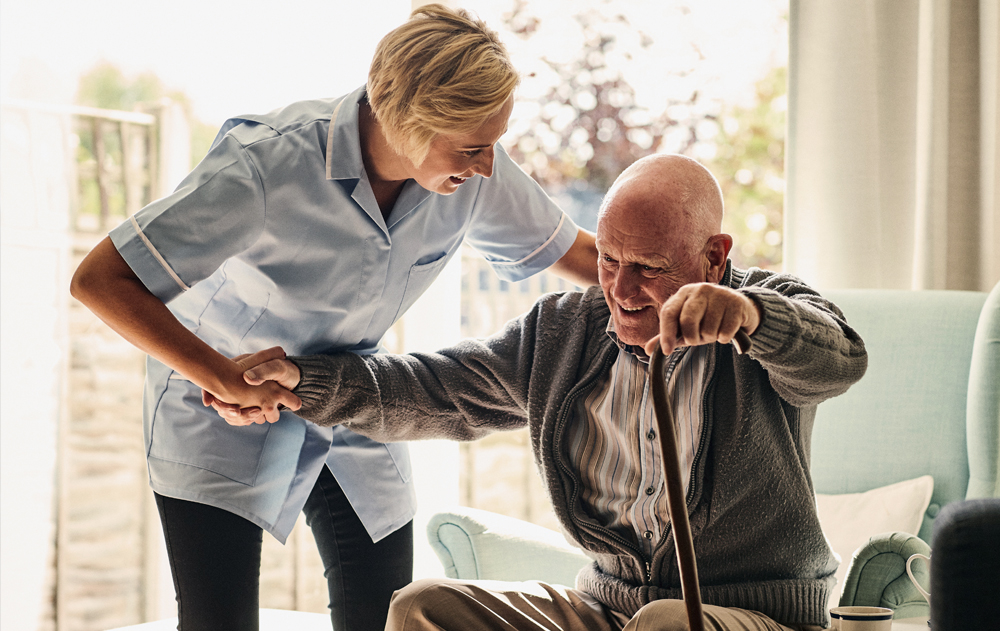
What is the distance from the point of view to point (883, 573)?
1.46 meters

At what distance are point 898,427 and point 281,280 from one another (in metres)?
1.39

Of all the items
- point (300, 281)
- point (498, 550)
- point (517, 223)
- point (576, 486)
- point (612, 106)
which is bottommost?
point (498, 550)

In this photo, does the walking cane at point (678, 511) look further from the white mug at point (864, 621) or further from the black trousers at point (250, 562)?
the black trousers at point (250, 562)

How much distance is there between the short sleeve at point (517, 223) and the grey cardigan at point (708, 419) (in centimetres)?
19

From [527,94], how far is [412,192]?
237 centimetres

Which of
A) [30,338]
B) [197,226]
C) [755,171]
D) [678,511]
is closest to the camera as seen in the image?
[678,511]

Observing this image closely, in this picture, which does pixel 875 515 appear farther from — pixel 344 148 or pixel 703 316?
pixel 344 148

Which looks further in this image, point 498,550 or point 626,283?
point 498,550

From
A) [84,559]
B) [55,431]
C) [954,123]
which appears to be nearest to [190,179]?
[55,431]

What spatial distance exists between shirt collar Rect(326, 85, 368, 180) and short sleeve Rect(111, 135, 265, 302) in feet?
0.42

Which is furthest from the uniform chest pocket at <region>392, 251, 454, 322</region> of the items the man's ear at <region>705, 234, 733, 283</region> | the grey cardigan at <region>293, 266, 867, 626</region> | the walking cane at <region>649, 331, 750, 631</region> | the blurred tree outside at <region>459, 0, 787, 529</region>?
the blurred tree outside at <region>459, 0, 787, 529</region>

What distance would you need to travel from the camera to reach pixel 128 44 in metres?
2.34

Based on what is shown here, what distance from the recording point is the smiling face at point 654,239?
1.31 meters

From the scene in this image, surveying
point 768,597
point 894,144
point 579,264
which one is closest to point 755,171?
point 894,144
